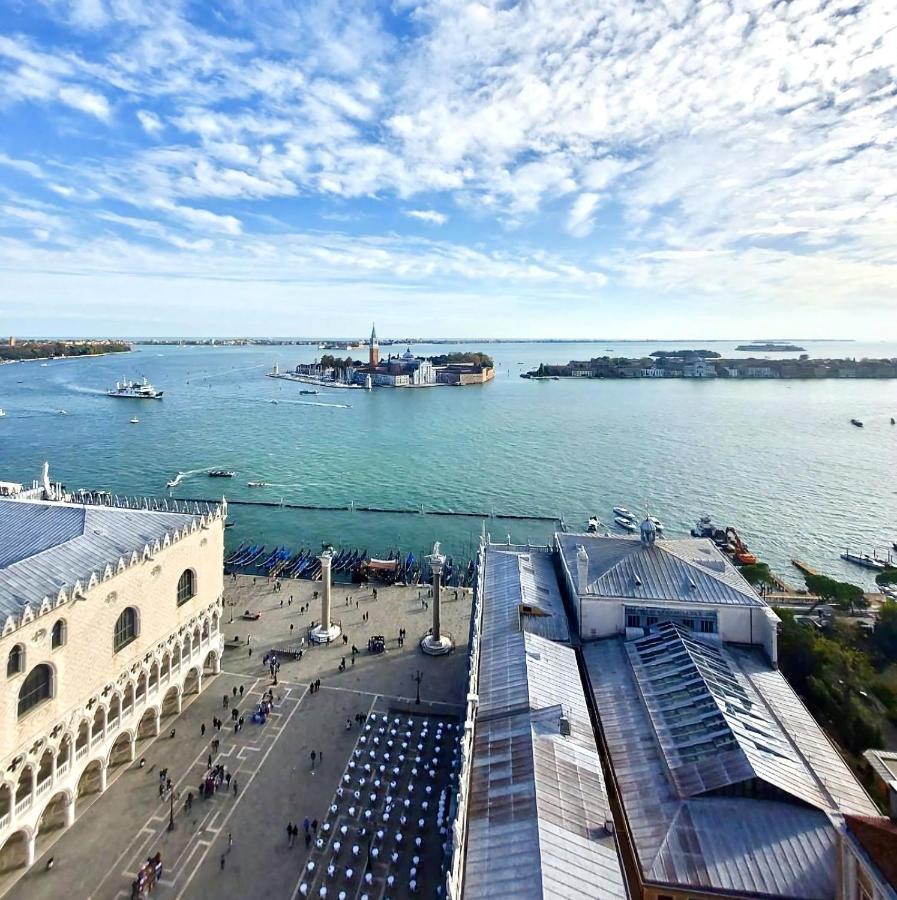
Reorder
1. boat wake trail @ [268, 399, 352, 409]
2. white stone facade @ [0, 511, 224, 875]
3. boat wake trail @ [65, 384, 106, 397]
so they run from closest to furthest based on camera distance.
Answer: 1. white stone facade @ [0, 511, 224, 875]
2. boat wake trail @ [268, 399, 352, 409]
3. boat wake trail @ [65, 384, 106, 397]

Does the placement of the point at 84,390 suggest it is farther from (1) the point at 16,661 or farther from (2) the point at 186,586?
(1) the point at 16,661

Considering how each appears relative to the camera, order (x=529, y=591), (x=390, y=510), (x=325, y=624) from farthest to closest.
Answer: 1. (x=390, y=510)
2. (x=325, y=624)
3. (x=529, y=591)

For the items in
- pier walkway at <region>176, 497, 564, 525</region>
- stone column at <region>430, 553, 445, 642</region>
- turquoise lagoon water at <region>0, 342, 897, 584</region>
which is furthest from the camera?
pier walkway at <region>176, 497, 564, 525</region>

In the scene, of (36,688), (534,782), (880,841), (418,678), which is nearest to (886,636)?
(880,841)

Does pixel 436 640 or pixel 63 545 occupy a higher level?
pixel 63 545

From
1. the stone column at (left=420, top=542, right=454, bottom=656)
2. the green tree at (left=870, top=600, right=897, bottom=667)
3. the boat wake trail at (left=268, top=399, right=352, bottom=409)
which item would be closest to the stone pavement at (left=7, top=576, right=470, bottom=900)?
the stone column at (left=420, top=542, right=454, bottom=656)

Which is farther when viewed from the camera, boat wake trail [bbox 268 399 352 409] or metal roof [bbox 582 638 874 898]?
boat wake trail [bbox 268 399 352 409]

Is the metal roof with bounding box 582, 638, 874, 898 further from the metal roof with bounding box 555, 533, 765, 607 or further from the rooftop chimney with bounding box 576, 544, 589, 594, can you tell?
the rooftop chimney with bounding box 576, 544, 589, 594
